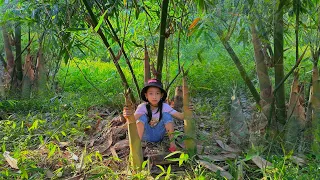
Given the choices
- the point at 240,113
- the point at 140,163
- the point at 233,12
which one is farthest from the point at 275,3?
the point at 140,163

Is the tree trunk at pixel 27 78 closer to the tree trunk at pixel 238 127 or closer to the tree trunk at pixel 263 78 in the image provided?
the tree trunk at pixel 238 127

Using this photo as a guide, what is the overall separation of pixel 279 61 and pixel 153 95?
79 cm

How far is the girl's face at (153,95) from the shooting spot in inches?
101

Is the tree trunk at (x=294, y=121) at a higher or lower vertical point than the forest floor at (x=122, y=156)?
higher

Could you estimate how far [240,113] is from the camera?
8.43 feet

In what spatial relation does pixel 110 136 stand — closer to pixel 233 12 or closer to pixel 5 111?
pixel 233 12

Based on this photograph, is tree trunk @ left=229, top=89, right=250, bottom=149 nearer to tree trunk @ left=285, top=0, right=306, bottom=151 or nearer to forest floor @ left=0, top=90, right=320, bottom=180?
forest floor @ left=0, top=90, right=320, bottom=180

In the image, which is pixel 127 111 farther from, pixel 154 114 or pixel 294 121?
→ pixel 294 121

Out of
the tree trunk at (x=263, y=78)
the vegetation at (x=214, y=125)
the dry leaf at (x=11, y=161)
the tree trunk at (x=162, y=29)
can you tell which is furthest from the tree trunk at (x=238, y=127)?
the dry leaf at (x=11, y=161)

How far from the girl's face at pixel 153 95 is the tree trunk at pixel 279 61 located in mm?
724

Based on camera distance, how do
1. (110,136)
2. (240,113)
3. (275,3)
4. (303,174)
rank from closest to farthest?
1. (303,174)
2. (275,3)
3. (240,113)
4. (110,136)

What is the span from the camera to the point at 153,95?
8.39 ft

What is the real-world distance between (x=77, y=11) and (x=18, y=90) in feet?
7.19

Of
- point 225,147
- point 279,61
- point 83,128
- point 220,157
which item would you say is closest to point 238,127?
point 225,147
